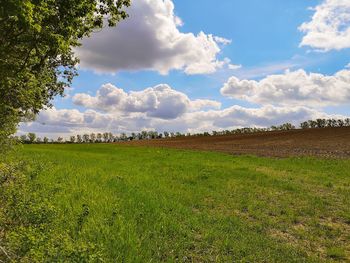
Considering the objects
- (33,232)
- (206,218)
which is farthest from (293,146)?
(33,232)

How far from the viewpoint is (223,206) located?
17688 millimetres

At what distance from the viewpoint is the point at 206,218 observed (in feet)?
48.5

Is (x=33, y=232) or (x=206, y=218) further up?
(x=33, y=232)

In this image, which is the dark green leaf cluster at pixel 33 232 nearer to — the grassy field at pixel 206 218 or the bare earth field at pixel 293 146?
the grassy field at pixel 206 218

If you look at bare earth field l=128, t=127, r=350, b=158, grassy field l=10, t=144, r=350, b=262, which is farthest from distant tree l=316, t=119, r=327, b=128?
grassy field l=10, t=144, r=350, b=262

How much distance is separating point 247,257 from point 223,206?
6.69 m

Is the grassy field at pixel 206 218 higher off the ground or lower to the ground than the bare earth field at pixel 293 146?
lower

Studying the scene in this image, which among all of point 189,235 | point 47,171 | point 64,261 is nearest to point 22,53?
point 64,261

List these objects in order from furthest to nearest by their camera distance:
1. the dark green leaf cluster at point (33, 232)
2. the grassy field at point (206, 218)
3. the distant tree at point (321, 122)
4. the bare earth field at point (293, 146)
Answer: the distant tree at point (321, 122) → the bare earth field at point (293, 146) → the grassy field at point (206, 218) → the dark green leaf cluster at point (33, 232)

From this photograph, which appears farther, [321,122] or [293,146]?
[321,122]

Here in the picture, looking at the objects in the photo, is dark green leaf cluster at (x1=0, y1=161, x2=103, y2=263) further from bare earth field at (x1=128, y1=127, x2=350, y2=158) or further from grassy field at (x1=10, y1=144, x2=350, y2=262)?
bare earth field at (x1=128, y1=127, x2=350, y2=158)

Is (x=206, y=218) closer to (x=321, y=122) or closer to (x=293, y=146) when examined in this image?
(x=293, y=146)

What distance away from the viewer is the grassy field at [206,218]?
11023mm

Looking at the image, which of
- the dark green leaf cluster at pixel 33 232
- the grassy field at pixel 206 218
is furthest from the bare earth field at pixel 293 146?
the dark green leaf cluster at pixel 33 232
